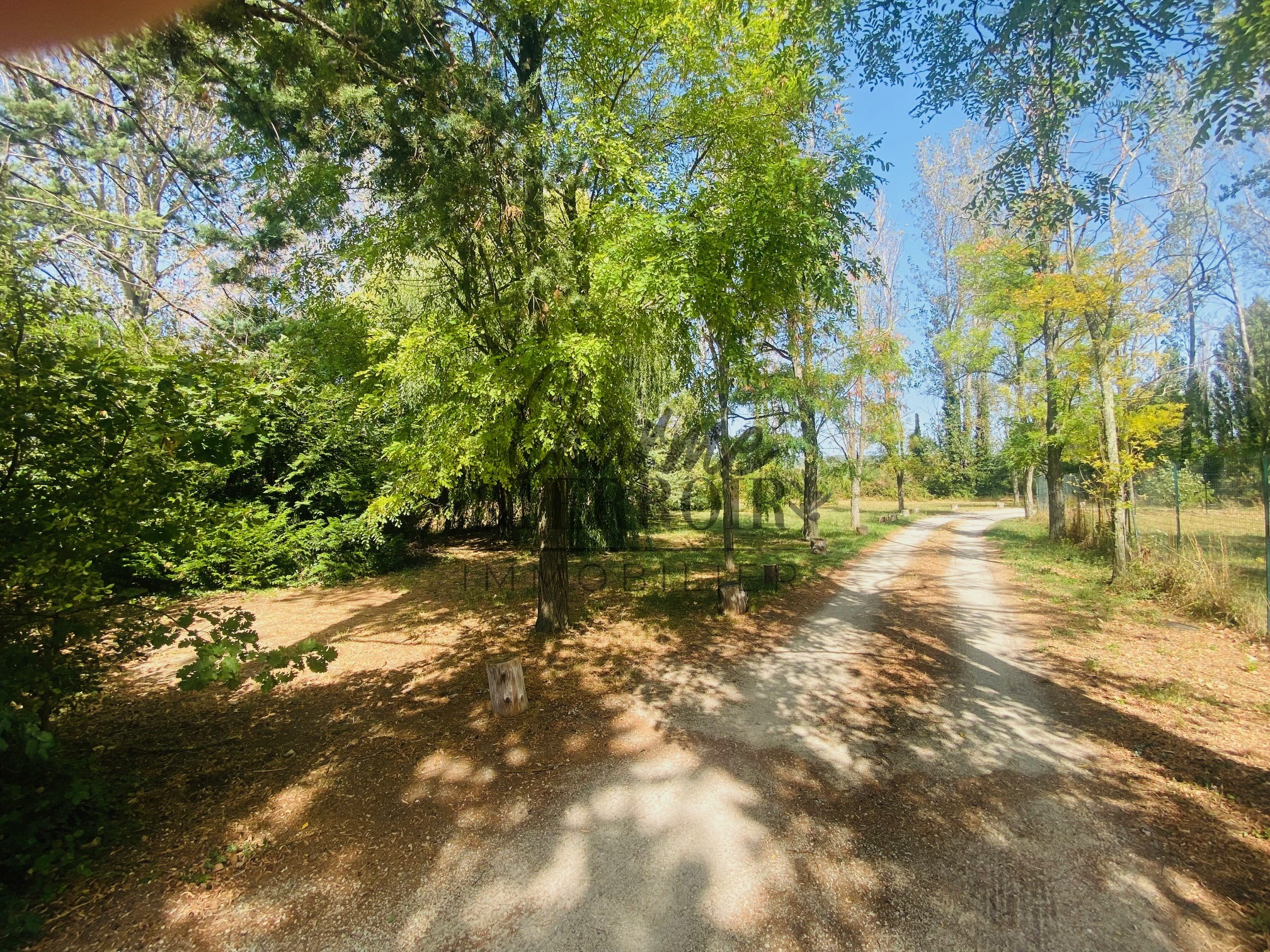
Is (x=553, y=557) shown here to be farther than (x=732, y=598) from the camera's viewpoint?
No

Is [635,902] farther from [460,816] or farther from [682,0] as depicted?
[682,0]

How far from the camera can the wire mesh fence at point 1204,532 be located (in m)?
6.82

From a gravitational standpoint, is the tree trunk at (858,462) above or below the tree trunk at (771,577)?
above

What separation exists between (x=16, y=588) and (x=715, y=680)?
5298 mm

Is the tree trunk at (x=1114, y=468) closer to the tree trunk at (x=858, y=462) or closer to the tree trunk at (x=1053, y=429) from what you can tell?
the tree trunk at (x=1053, y=429)

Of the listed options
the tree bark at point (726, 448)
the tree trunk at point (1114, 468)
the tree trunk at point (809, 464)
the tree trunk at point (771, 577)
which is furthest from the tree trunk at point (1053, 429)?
the tree bark at point (726, 448)

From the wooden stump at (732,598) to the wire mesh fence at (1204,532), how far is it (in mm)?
5773

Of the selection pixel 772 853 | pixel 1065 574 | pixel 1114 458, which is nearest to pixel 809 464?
pixel 1065 574

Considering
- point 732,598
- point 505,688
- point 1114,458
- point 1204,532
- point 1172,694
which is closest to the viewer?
point 1172,694

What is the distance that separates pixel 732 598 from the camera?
7969 millimetres

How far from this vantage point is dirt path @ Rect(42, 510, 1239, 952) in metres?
2.53

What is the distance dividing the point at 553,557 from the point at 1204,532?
34.5 feet

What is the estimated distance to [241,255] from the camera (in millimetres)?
6066

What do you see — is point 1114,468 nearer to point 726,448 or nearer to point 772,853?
point 726,448
